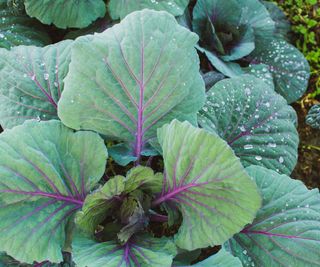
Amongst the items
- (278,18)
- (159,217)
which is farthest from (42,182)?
(278,18)

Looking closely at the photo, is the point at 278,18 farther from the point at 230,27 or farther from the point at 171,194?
the point at 171,194

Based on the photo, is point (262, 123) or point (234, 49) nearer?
point (262, 123)

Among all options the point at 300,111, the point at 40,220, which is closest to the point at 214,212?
the point at 40,220

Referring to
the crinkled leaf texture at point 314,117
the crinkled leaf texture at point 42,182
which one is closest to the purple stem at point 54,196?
the crinkled leaf texture at point 42,182

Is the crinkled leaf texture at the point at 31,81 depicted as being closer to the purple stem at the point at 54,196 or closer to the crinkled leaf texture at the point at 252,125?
the purple stem at the point at 54,196

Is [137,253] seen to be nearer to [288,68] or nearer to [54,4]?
[54,4]
